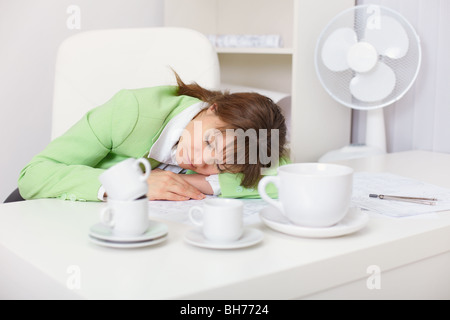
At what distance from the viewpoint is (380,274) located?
2.63 feet

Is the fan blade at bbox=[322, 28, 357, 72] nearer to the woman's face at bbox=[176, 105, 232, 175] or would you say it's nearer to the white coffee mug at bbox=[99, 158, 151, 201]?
the woman's face at bbox=[176, 105, 232, 175]

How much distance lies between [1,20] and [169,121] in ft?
3.62

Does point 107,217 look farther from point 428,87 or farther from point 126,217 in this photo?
point 428,87

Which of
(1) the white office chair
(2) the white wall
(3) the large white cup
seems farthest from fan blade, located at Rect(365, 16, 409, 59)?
(2) the white wall

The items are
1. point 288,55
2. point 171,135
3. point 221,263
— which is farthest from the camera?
point 288,55

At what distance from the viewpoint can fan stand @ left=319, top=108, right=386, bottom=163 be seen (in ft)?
5.94

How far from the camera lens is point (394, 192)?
3.76ft

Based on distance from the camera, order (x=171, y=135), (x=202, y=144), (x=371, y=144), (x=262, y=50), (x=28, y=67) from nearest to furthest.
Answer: (x=202, y=144), (x=171, y=135), (x=371, y=144), (x=262, y=50), (x=28, y=67)

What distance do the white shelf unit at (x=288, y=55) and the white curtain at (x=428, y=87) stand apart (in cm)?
21

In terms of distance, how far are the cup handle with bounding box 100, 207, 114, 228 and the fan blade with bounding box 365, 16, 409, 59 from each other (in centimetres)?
122

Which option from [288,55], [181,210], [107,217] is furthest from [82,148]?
[288,55]

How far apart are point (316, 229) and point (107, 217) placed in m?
0.30

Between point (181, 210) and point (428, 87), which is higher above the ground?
point (428, 87)
